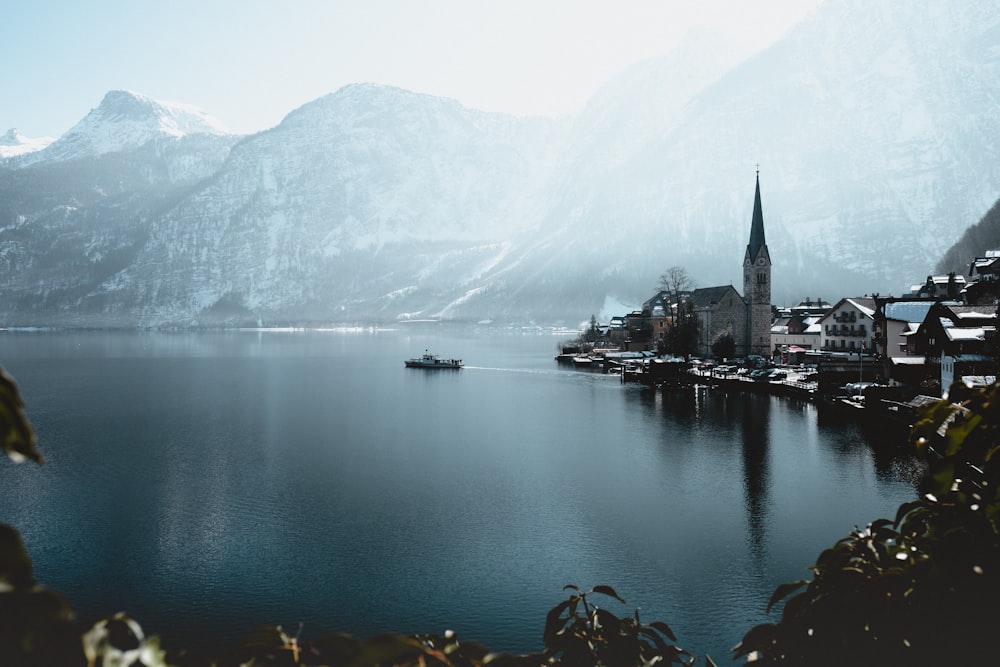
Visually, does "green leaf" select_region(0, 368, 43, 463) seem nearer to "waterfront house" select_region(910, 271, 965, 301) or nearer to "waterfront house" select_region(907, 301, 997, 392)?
"waterfront house" select_region(907, 301, 997, 392)

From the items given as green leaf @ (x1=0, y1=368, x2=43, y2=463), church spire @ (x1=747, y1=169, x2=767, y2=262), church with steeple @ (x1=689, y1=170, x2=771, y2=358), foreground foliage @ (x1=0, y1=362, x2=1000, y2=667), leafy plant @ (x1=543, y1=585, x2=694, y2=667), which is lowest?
leafy plant @ (x1=543, y1=585, x2=694, y2=667)

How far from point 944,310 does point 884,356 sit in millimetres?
19235

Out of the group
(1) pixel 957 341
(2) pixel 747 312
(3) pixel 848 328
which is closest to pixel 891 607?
(1) pixel 957 341

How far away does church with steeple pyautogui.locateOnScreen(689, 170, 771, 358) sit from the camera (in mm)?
119688

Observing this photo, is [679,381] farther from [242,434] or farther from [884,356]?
[242,434]

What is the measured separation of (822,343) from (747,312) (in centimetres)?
2120

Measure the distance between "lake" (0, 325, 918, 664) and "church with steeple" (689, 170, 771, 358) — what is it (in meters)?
50.5

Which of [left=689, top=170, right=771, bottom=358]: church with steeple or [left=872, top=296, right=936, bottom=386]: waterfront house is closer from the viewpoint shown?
[left=872, top=296, right=936, bottom=386]: waterfront house

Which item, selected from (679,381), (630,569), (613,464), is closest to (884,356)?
(679,381)

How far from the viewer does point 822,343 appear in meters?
101

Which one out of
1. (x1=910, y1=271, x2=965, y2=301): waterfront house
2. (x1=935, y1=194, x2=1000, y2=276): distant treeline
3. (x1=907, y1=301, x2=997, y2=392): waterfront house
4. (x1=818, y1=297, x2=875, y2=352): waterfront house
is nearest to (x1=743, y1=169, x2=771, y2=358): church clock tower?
(x1=818, y1=297, x2=875, y2=352): waterfront house

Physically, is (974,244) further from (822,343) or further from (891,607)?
(891,607)

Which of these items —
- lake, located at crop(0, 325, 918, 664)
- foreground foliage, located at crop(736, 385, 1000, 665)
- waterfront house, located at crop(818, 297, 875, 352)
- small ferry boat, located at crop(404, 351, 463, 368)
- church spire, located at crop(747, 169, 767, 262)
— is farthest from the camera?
church spire, located at crop(747, 169, 767, 262)

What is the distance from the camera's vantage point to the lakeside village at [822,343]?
181 feet
